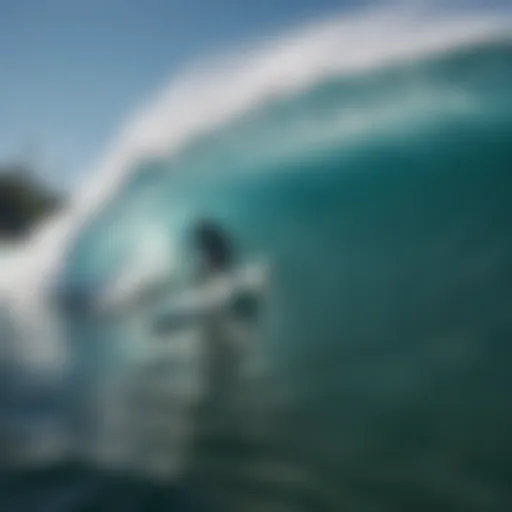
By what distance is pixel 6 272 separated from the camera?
1.56 metres

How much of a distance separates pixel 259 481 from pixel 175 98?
90 cm

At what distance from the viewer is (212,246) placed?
1.48 metres

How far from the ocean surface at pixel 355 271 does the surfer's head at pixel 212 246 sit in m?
0.03

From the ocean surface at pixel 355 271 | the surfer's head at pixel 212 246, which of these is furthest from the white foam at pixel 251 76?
the surfer's head at pixel 212 246

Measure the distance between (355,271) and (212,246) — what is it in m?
0.33

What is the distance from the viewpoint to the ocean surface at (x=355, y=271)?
140 centimetres

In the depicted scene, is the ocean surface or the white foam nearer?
the ocean surface

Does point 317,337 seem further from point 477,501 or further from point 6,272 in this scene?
point 6,272

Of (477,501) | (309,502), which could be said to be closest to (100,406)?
(309,502)

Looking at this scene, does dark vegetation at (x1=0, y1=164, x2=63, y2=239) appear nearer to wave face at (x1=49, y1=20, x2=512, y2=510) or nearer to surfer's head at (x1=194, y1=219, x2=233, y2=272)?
wave face at (x1=49, y1=20, x2=512, y2=510)

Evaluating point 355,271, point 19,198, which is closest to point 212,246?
point 355,271

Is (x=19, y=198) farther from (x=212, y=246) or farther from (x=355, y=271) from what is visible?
(x=355, y=271)

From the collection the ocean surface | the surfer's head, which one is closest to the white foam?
the ocean surface

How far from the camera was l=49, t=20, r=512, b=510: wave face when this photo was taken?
1396mm
